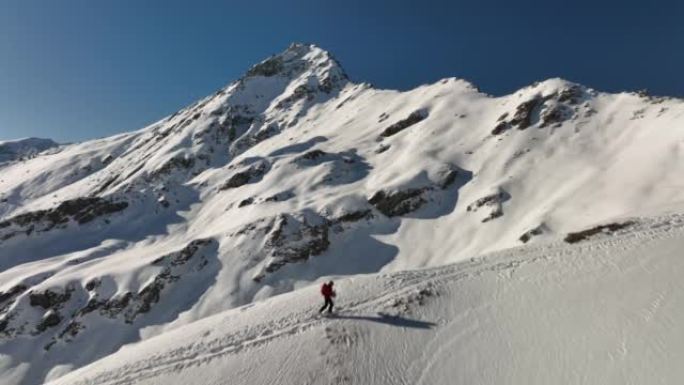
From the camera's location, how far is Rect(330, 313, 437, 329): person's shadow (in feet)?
67.6

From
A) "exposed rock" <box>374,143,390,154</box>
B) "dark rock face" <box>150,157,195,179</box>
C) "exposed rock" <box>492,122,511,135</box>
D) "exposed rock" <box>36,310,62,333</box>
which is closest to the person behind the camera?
"exposed rock" <box>36,310,62,333</box>

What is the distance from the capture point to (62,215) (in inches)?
3526

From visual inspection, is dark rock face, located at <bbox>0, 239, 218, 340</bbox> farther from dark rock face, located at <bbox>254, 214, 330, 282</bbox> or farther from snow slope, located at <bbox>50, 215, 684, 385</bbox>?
snow slope, located at <bbox>50, 215, 684, 385</bbox>

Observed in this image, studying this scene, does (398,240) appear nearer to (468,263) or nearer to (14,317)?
(468,263)

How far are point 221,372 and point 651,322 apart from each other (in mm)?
15413

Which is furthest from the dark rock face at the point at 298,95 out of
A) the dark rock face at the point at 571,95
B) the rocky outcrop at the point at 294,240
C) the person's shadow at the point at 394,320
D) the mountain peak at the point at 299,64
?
the person's shadow at the point at 394,320

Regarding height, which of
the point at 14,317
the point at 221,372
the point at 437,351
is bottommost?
the point at 14,317

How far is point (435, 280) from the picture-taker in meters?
24.0

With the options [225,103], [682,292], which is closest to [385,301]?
[682,292]

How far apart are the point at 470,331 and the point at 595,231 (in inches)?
451

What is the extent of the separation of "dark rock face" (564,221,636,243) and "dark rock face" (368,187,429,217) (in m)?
40.7

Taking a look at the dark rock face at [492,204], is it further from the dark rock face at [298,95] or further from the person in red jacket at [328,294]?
the dark rock face at [298,95]

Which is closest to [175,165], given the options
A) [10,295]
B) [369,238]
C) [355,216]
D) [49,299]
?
[10,295]

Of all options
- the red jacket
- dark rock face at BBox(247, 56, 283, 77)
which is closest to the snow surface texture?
the red jacket
